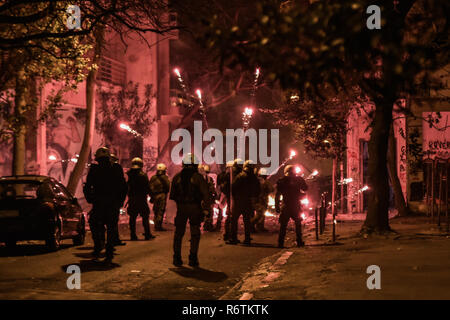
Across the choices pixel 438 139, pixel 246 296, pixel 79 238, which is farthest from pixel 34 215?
pixel 438 139

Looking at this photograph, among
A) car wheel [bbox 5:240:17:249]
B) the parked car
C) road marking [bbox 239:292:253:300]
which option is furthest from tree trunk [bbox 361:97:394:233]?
car wheel [bbox 5:240:17:249]

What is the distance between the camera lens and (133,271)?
11625 millimetres

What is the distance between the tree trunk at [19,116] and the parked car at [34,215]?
3.56 meters

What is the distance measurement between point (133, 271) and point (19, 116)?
814 centimetres

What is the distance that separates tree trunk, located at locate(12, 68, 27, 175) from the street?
339 centimetres

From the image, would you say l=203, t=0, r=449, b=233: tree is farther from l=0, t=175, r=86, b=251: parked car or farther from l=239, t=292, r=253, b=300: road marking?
l=0, t=175, r=86, b=251: parked car

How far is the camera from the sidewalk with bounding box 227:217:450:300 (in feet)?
29.5

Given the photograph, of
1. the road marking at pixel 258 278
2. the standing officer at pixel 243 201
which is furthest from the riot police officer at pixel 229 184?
the road marking at pixel 258 278

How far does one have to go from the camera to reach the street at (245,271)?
9305 millimetres

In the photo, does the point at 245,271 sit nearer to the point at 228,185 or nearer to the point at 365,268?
the point at 365,268

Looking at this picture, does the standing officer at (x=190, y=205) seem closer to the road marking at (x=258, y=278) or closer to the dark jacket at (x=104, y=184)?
the road marking at (x=258, y=278)

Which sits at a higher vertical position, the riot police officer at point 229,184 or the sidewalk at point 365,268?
the riot police officer at point 229,184
